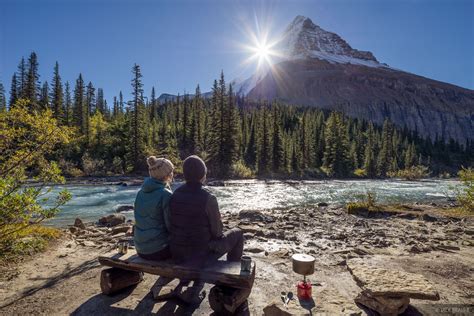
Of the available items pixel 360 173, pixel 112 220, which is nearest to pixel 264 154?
pixel 360 173

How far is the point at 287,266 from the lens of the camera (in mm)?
6246

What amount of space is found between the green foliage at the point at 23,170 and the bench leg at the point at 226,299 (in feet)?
14.3

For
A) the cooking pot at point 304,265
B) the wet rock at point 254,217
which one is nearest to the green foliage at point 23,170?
the cooking pot at point 304,265

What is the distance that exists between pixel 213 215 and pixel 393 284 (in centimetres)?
283

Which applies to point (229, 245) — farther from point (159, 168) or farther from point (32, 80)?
point (32, 80)

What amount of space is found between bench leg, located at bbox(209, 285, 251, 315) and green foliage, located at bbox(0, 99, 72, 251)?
4.34 meters

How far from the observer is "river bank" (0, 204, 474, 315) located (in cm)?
443

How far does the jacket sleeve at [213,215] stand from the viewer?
3.91 m

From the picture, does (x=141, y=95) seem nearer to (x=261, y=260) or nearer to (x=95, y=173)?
Result: (x=95, y=173)

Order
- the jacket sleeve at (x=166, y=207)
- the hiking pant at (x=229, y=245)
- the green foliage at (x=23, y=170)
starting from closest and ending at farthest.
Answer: the hiking pant at (x=229, y=245) < the jacket sleeve at (x=166, y=207) < the green foliage at (x=23, y=170)

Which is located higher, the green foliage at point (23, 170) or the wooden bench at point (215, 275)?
the green foliage at point (23, 170)

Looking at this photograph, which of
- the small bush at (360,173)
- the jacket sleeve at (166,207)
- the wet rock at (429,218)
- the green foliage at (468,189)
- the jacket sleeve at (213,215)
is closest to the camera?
the jacket sleeve at (213,215)

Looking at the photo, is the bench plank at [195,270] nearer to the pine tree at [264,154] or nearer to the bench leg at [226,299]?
the bench leg at [226,299]

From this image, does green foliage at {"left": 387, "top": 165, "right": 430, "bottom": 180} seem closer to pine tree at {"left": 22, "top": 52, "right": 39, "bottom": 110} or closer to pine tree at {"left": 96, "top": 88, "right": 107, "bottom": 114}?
pine tree at {"left": 22, "top": 52, "right": 39, "bottom": 110}
